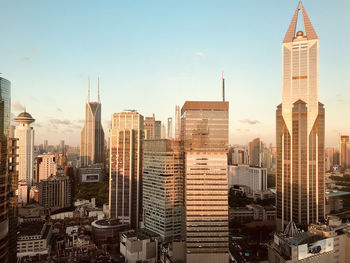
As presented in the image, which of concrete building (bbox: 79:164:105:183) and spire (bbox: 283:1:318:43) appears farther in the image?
concrete building (bbox: 79:164:105:183)

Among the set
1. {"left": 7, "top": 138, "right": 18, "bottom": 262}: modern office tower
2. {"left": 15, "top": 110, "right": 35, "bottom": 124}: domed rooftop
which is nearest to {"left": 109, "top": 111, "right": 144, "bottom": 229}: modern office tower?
{"left": 7, "top": 138, "right": 18, "bottom": 262}: modern office tower

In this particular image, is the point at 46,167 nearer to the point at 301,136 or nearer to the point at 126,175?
the point at 126,175

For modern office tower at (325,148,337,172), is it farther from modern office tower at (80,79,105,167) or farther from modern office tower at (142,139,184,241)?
modern office tower at (80,79,105,167)

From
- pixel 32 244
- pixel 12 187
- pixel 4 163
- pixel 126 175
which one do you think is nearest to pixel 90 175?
pixel 126 175

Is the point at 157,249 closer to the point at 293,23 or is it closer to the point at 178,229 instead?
the point at 178,229

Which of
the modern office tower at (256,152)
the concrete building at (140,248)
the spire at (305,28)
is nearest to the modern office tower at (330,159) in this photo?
the modern office tower at (256,152)
